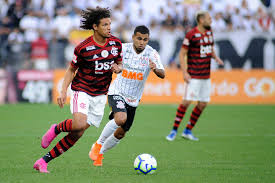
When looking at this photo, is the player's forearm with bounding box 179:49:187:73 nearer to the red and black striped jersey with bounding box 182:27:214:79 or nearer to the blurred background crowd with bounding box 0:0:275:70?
the red and black striped jersey with bounding box 182:27:214:79

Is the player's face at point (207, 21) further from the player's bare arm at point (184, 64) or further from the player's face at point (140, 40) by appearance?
the player's face at point (140, 40)

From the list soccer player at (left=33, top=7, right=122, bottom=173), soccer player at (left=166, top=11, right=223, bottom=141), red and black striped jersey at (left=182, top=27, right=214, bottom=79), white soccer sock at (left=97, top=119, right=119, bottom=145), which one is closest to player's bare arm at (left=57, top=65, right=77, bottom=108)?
soccer player at (left=33, top=7, right=122, bottom=173)

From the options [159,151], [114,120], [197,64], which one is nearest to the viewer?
[114,120]

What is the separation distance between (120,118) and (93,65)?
97 cm

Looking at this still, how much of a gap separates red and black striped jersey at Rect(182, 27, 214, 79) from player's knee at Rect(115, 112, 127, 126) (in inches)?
140

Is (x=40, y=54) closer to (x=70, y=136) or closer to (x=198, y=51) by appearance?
(x=198, y=51)

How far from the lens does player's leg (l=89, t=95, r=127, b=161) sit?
305 inches

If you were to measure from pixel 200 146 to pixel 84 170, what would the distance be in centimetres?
316

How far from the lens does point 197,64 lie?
11.0 metres

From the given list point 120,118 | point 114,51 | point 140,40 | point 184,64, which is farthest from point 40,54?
point 114,51

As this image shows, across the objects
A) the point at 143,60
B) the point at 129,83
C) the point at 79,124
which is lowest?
the point at 79,124

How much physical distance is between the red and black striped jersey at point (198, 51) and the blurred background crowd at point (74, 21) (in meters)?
8.00

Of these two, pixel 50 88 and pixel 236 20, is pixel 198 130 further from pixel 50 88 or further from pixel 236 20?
pixel 236 20

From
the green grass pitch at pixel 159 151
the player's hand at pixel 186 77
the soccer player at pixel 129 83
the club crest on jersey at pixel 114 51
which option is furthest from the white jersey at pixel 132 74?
the player's hand at pixel 186 77
